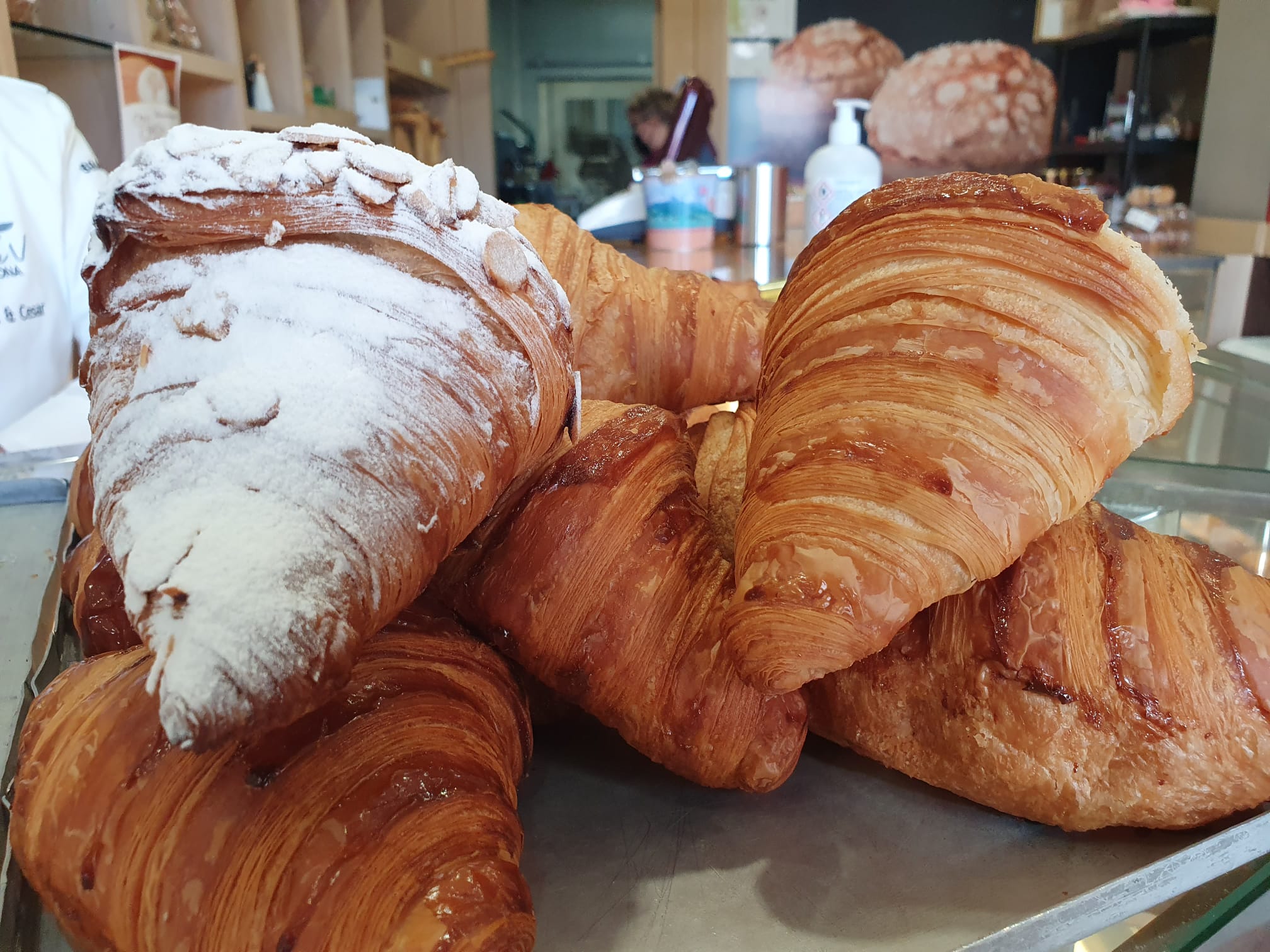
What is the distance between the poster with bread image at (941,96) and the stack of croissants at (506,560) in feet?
7.18

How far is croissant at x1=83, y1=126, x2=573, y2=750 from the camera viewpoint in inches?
12.8

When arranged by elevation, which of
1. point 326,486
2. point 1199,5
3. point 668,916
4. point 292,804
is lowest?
point 668,916

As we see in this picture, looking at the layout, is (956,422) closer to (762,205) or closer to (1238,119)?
(762,205)

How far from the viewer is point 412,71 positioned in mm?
4500

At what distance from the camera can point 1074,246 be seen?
47 centimetres

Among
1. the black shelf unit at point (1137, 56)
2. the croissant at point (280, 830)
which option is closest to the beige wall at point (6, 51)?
the croissant at point (280, 830)

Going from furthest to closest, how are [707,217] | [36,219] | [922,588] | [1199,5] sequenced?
[1199,5] < [707,217] < [36,219] < [922,588]

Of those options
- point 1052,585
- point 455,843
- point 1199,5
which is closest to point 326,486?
point 455,843

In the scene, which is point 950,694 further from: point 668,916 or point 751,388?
point 751,388

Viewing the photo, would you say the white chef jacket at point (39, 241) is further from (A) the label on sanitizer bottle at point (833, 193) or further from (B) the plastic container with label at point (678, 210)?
(A) the label on sanitizer bottle at point (833, 193)

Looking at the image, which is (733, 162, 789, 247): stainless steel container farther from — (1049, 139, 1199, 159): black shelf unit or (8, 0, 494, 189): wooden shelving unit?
(8, 0, 494, 189): wooden shelving unit

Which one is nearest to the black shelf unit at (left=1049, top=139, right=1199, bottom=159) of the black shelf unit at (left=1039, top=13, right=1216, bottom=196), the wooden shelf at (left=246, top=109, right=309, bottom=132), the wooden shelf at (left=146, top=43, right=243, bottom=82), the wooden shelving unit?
the black shelf unit at (left=1039, top=13, right=1216, bottom=196)

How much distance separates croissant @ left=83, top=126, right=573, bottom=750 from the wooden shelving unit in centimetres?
196

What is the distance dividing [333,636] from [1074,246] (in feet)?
1.36
